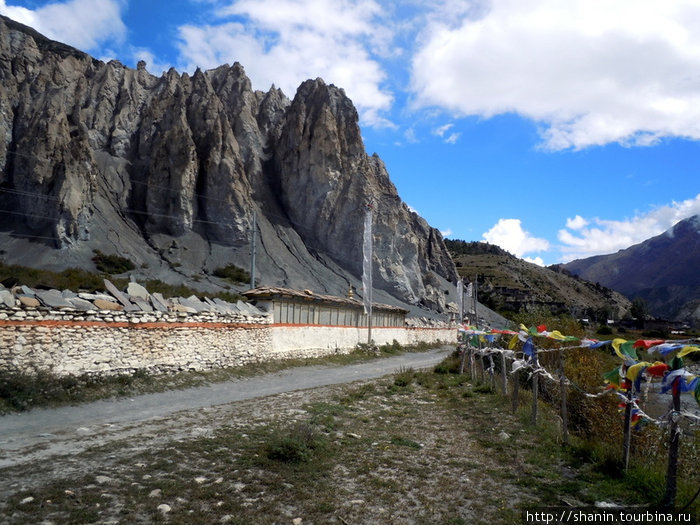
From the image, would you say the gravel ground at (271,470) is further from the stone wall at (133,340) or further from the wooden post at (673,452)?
the stone wall at (133,340)

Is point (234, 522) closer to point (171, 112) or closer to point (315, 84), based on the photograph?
point (171, 112)

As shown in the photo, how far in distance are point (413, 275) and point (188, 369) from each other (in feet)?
212

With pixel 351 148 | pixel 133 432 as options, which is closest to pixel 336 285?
pixel 351 148

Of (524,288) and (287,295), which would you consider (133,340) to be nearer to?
(287,295)

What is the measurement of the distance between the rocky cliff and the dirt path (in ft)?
128

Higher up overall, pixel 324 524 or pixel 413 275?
pixel 413 275

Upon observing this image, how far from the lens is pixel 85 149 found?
186ft

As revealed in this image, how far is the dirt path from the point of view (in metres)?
7.86

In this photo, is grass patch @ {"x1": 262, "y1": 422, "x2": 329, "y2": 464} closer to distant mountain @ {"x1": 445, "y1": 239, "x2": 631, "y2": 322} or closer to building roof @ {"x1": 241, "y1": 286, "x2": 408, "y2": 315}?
building roof @ {"x1": 241, "y1": 286, "x2": 408, "y2": 315}

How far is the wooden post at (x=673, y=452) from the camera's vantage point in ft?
17.0

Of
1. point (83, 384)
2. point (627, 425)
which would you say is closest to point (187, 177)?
point (83, 384)

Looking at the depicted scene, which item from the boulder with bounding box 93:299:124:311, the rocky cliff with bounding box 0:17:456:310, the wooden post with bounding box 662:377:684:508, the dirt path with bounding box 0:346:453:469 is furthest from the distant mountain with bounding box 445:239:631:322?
the wooden post with bounding box 662:377:684:508

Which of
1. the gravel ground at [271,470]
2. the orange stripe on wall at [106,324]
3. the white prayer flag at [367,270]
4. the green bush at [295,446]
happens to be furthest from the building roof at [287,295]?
the green bush at [295,446]

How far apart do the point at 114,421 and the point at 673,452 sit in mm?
9930
